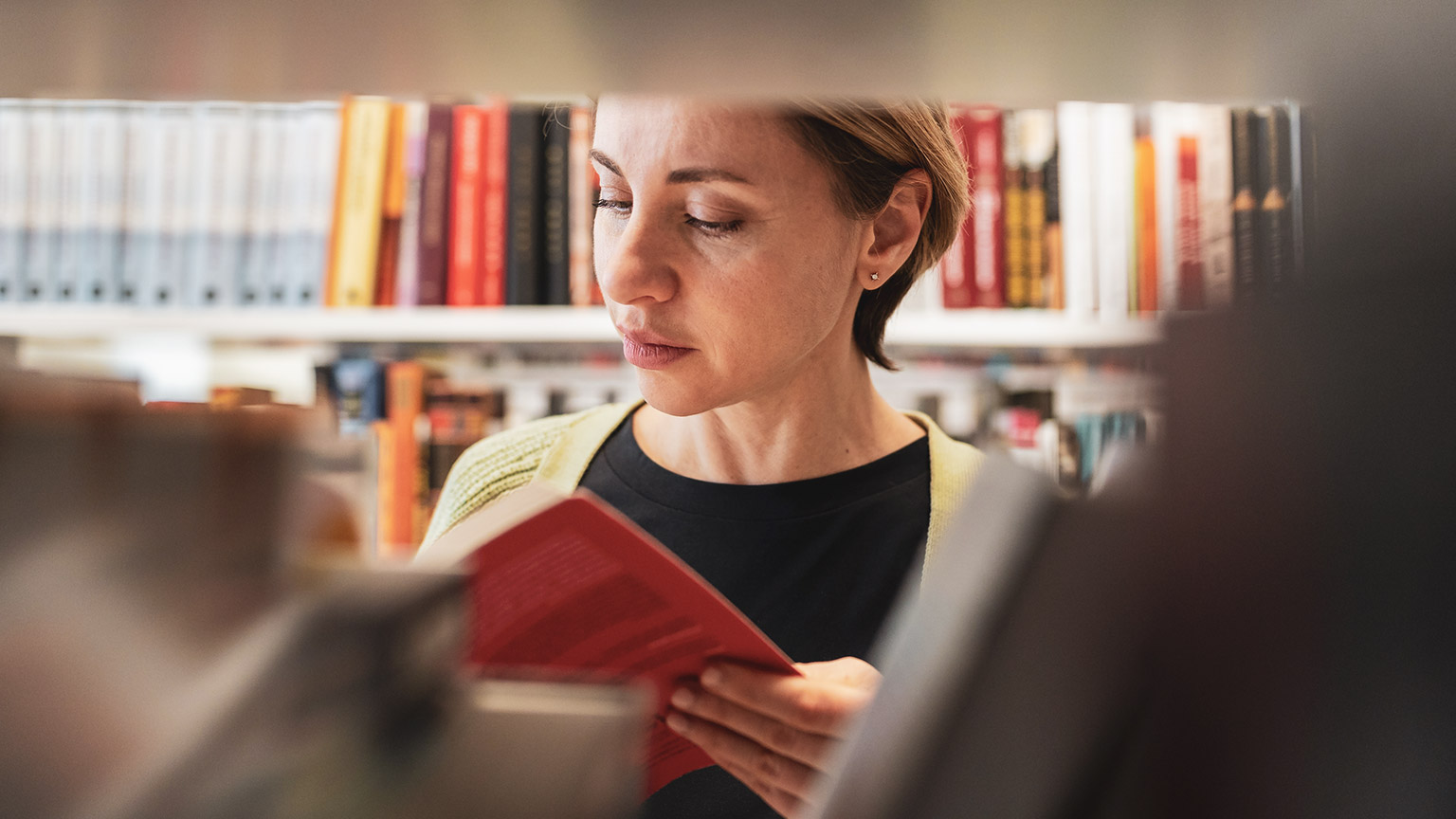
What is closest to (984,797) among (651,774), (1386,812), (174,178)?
(1386,812)

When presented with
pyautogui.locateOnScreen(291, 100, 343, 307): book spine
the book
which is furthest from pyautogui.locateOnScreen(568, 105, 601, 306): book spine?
the book

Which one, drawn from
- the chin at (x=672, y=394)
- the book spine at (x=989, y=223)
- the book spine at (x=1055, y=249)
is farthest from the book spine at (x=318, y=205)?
the book spine at (x=1055, y=249)

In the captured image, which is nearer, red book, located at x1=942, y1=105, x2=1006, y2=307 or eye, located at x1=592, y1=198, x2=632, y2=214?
eye, located at x1=592, y1=198, x2=632, y2=214

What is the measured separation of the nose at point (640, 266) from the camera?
0.74 m

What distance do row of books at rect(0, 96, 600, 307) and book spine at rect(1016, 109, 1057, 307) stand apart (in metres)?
0.69

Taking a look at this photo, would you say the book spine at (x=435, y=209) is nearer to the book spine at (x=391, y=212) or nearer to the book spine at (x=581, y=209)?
the book spine at (x=391, y=212)

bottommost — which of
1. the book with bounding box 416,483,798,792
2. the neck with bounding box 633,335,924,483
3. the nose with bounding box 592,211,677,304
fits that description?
the book with bounding box 416,483,798,792

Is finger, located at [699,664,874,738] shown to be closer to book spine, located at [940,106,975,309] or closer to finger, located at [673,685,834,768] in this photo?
finger, located at [673,685,834,768]

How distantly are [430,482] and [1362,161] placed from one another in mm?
1489

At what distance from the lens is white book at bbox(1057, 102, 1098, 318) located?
4.97 ft

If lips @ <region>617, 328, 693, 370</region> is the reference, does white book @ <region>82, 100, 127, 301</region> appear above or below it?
above

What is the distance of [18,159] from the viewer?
147 centimetres

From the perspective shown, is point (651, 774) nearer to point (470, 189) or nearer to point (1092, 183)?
point (470, 189)

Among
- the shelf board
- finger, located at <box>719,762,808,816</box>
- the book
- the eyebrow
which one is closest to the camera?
the book
